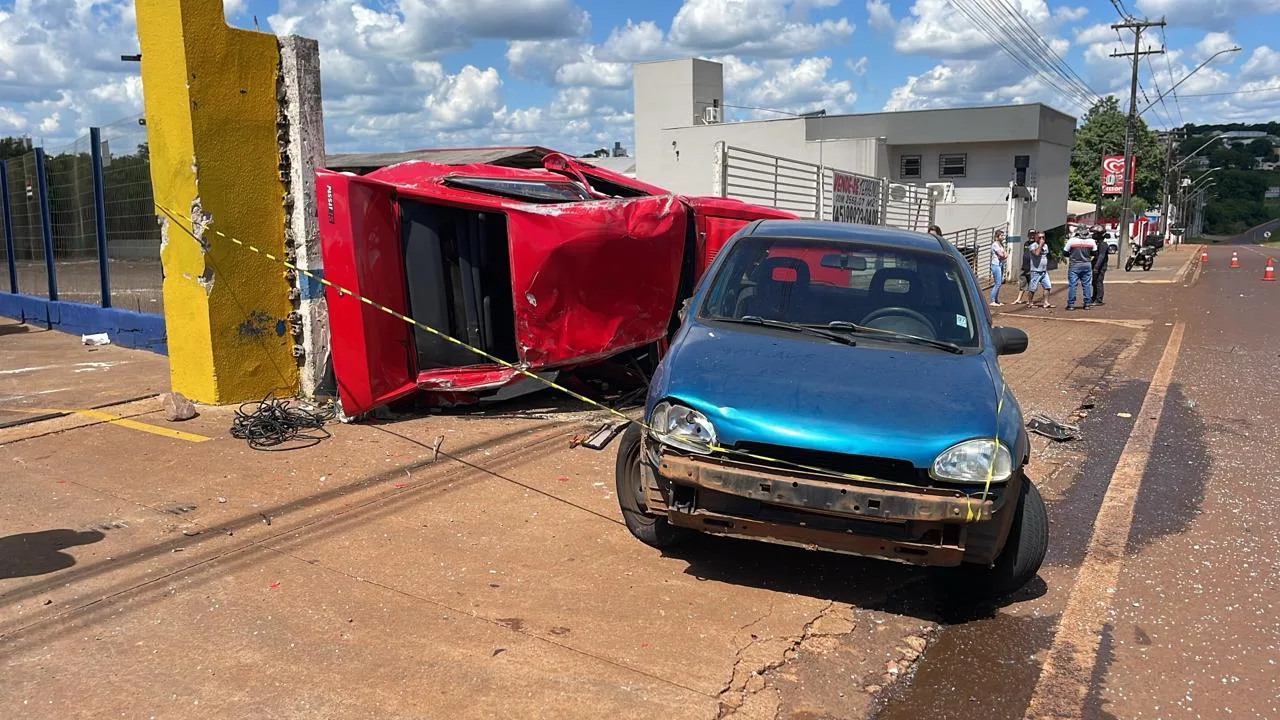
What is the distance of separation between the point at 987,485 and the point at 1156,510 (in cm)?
288

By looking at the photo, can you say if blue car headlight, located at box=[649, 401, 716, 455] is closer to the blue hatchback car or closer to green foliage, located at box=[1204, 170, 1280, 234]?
the blue hatchback car

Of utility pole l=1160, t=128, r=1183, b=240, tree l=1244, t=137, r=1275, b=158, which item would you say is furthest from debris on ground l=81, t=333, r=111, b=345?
tree l=1244, t=137, r=1275, b=158

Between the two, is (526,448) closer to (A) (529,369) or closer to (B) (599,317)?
(A) (529,369)

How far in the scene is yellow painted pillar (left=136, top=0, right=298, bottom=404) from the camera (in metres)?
6.82

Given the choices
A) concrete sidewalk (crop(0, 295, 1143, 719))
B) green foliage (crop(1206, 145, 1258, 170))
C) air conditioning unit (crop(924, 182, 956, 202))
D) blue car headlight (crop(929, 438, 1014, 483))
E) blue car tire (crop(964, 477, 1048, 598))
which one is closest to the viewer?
concrete sidewalk (crop(0, 295, 1143, 719))

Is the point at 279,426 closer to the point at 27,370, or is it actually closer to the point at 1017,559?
the point at 27,370

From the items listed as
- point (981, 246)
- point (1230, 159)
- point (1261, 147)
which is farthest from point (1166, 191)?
point (1261, 147)

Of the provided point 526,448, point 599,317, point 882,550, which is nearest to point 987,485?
point 882,550

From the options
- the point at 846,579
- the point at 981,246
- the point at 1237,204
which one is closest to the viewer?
the point at 846,579

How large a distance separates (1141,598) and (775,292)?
240 centimetres

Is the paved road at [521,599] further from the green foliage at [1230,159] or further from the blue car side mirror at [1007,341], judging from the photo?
the green foliage at [1230,159]

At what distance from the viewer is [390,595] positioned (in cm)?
420

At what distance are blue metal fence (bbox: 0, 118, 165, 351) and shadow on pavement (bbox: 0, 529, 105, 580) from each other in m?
4.47

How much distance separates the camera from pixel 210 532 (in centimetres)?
487
